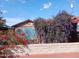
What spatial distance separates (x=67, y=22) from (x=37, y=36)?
81cm

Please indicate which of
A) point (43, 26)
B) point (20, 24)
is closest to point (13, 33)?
point (20, 24)

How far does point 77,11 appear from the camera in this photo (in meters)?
7.38

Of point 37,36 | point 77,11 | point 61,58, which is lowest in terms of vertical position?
point 61,58

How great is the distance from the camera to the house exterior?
24.5ft

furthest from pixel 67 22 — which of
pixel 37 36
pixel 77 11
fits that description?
pixel 37 36

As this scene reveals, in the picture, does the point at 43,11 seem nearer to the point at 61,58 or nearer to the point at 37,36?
the point at 37,36

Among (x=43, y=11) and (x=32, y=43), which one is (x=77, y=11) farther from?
(x=32, y=43)

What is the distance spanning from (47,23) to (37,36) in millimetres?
404

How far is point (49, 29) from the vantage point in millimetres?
7496

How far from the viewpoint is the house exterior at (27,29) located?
7457 millimetres

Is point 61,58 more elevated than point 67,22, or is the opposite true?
point 67,22

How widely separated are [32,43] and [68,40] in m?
0.88

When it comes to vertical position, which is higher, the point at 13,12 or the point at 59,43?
the point at 13,12

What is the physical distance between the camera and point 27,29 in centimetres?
747
